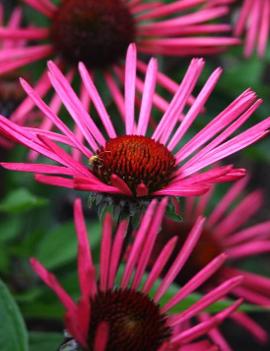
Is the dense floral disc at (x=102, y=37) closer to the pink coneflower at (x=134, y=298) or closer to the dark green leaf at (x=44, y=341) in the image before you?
the dark green leaf at (x=44, y=341)

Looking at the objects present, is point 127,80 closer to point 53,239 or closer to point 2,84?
point 53,239

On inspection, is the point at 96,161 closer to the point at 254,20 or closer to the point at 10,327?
the point at 10,327

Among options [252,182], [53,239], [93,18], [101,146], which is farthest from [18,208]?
[252,182]

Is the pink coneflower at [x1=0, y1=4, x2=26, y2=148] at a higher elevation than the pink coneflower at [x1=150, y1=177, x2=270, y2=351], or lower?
higher

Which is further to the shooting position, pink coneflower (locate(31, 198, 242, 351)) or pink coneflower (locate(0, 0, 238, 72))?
pink coneflower (locate(0, 0, 238, 72))

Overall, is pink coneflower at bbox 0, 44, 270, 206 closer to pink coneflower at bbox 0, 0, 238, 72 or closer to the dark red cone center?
the dark red cone center

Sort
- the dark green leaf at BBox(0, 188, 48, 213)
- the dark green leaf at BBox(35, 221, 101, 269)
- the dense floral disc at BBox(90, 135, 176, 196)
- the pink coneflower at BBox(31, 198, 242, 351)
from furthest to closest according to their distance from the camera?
the dark green leaf at BBox(35, 221, 101, 269) < the dark green leaf at BBox(0, 188, 48, 213) < the dense floral disc at BBox(90, 135, 176, 196) < the pink coneflower at BBox(31, 198, 242, 351)

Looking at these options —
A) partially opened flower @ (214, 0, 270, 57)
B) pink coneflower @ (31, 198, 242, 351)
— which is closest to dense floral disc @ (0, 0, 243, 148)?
partially opened flower @ (214, 0, 270, 57)
